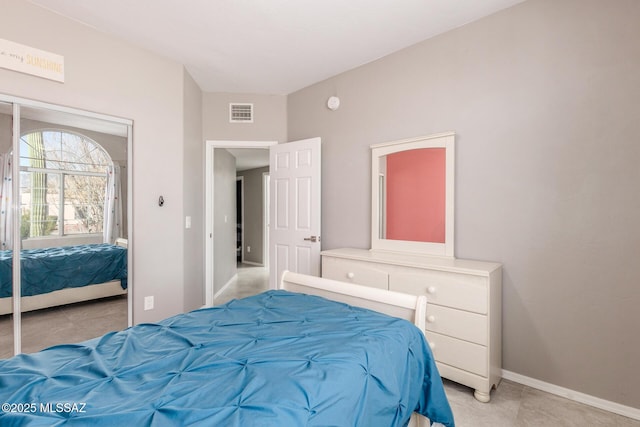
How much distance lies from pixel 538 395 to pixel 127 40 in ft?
13.8

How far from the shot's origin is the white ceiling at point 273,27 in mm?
2264

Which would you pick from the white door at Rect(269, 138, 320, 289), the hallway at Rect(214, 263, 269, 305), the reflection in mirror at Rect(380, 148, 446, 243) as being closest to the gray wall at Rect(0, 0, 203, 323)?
the white door at Rect(269, 138, 320, 289)

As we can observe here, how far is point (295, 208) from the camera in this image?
3539mm

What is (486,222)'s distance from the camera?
237 cm

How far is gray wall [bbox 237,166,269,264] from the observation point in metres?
7.19

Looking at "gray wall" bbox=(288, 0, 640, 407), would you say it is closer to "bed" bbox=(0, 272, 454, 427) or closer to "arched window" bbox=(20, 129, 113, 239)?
"bed" bbox=(0, 272, 454, 427)

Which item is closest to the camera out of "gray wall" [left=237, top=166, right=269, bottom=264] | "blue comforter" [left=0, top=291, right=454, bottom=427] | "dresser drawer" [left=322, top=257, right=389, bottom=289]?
"blue comforter" [left=0, top=291, right=454, bottom=427]

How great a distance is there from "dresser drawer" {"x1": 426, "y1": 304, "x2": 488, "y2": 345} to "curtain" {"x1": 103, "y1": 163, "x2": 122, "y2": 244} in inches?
105

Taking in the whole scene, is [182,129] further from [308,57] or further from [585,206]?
[585,206]

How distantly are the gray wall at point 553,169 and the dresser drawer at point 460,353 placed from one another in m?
0.43

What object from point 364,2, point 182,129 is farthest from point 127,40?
point 364,2

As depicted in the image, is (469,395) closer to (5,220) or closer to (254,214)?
(5,220)

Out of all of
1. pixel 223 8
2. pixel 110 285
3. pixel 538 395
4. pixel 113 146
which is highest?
pixel 223 8

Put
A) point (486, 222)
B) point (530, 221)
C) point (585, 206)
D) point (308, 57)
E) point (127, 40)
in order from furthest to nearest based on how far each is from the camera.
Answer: point (308, 57), point (127, 40), point (486, 222), point (530, 221), point (585, 206)
